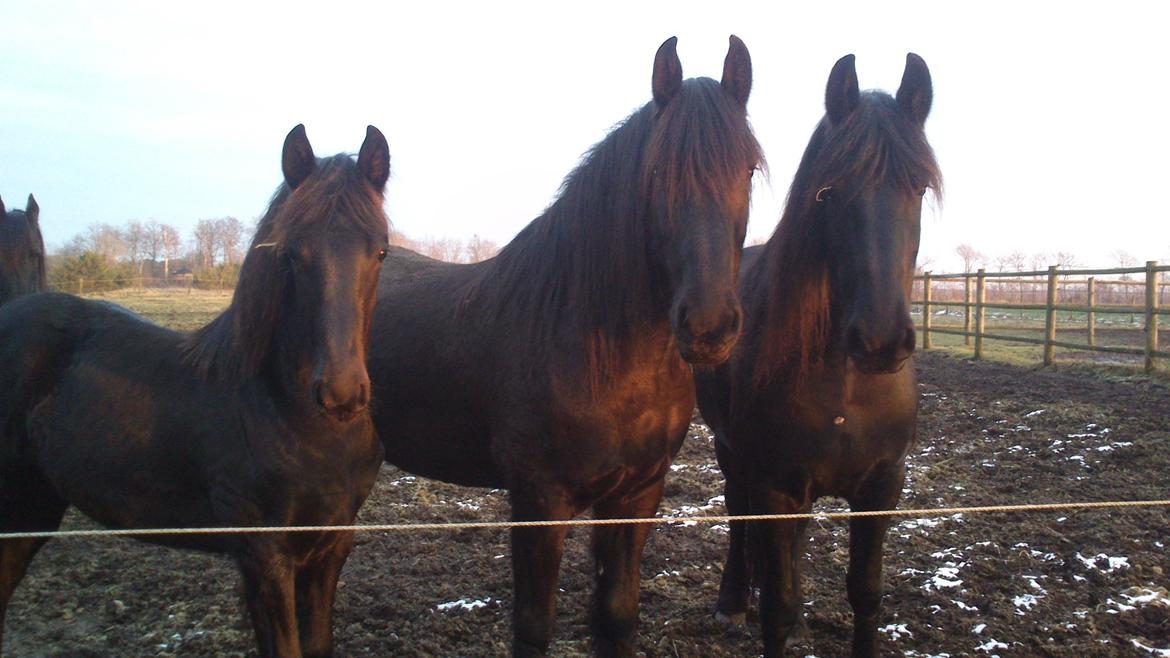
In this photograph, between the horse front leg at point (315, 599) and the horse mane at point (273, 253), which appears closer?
the horse mane at point (273, 253)

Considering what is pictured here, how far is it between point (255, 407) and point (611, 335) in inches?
50.6

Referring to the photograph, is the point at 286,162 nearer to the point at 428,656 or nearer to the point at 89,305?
the point at 89,305

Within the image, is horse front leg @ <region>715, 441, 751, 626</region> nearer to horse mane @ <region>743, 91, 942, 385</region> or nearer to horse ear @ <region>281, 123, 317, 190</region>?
horse mane @ <region>743, 91, 942, 385</region>

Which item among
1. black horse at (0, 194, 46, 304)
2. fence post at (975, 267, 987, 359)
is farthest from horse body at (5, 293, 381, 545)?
fence post at (975, 267, 987, 359)

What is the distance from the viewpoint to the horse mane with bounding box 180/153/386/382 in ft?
7.79

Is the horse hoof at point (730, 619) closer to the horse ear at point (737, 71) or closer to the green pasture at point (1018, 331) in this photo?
the horse ear at point (737, 71)

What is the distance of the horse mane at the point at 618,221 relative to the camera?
2279 mm

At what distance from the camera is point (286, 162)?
250 centimetres

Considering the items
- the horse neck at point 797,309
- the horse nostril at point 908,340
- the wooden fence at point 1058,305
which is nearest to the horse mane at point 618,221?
the horse neck at point 797,309

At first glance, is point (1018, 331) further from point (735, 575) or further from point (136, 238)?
point (136, 238)

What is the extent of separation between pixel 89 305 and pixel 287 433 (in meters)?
1.40

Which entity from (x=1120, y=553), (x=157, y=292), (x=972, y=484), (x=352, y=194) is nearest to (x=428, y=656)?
(x=352, y=194)

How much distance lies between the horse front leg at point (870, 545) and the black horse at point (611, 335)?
88 cm

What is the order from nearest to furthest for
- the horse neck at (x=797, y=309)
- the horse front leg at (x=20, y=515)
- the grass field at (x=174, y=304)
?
the horse neck at (x=797, y=309)
the horse front leg at (x=20, y=515)
the grass field at (x=174, y=304)
